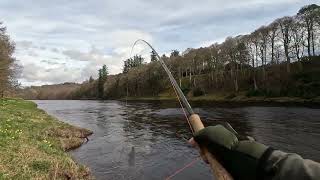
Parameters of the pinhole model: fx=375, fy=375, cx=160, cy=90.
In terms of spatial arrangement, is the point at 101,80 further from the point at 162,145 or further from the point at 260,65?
the point at 162,145

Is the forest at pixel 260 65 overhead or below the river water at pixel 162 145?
overhead

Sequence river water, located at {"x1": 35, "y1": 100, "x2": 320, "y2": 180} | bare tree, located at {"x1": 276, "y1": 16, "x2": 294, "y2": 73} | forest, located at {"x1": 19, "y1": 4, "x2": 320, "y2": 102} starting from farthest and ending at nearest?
bare tree, located at {"x1": 276, "y1": 16, "x2": 294, "y2": 73} → forest, located at {"x1": 19, "y1": 4, "x2": 320, "y2": 102} → river water, located at {"x1": 35, "y1": 100, "x2": 320, "y2": 180}

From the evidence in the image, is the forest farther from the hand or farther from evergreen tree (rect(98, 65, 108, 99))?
the hand

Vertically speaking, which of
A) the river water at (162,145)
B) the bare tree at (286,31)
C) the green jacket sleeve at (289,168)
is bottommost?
the river water at (162,145)

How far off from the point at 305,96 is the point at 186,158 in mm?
44544

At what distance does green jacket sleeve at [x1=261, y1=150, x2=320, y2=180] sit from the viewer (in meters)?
2.20

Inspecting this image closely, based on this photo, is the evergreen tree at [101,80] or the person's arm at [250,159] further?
the evergreen tree at [101,80]

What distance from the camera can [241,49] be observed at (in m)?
92.0

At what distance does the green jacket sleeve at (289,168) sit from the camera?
86.4 inches

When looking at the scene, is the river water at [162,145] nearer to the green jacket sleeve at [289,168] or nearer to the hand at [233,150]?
the hand at [233,150]

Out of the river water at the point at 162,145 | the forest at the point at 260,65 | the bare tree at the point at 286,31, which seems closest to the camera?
the river water at the point at 162,145

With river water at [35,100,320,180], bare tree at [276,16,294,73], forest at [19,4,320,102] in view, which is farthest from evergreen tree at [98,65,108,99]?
river water at [35,100,320,180]

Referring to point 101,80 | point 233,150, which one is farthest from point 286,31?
point 101,80

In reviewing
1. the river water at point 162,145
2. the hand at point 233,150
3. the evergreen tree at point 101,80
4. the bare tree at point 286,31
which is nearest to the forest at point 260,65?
the bare tree at point 286,31
